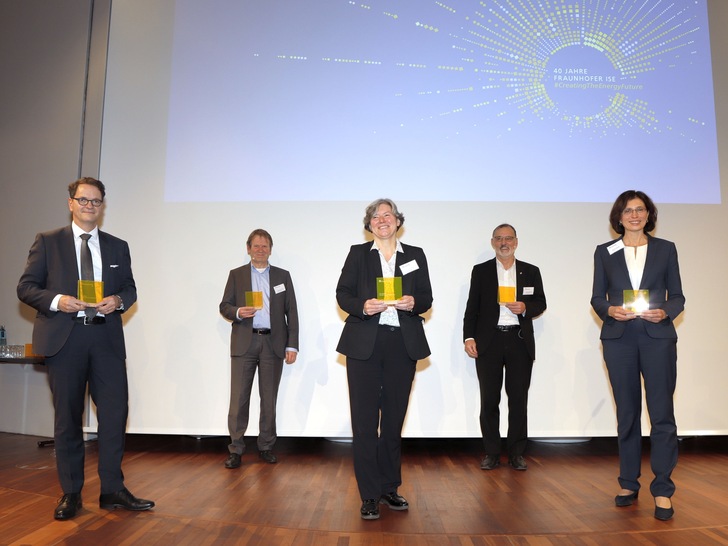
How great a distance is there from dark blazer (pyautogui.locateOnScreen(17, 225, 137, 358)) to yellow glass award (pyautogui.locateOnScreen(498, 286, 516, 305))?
92.7 inches

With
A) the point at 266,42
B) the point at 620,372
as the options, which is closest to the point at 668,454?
the point at 620,372

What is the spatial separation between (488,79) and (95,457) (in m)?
4.22

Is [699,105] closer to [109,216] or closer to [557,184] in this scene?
[557,184]

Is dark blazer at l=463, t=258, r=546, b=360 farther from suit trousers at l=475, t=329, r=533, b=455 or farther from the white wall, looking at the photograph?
the white wall

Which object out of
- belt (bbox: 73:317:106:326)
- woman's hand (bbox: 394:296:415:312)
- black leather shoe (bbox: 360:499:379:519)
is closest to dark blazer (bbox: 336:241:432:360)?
Answer: woman's hand (bbox: 394:296:415:312)

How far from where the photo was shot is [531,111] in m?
4.82

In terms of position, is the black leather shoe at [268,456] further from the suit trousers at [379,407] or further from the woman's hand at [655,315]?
the woman's hand at [655,315]

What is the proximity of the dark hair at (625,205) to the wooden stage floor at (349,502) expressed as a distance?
1489 mm

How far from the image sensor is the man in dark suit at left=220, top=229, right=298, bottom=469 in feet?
14.5

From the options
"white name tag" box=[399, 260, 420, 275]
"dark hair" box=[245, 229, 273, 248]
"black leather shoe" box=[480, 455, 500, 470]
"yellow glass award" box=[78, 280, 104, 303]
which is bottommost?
"black leather shoe" box=[480, 455, 500, 470]

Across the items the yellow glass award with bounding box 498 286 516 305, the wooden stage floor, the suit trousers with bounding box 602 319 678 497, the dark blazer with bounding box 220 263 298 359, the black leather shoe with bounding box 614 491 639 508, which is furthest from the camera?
the dark blazer with bounding box 220 263 298 359

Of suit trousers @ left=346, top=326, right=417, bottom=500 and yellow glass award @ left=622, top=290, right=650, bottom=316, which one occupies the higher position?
yellow glass award @ left=622, top=290, right=650, bottom=316

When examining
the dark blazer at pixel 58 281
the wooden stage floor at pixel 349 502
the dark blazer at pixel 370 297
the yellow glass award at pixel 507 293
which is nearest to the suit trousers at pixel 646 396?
the wooden stage floor at pixel 349 502

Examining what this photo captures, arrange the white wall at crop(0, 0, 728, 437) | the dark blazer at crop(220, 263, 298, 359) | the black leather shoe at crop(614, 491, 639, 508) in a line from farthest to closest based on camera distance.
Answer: the white wall at crop(0, 0, 728, 437) → the dark blazer at crop(220, 263, 298, 359) → the black leather shoe at crop(614, 491, 639, 508)
